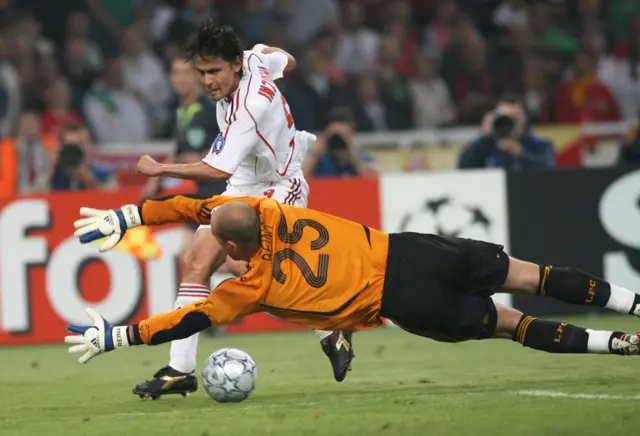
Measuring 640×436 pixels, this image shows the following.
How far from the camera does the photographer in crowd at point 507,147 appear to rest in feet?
42.7

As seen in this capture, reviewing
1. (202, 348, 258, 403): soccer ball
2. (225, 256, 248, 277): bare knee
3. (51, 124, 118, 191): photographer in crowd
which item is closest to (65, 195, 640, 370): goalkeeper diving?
(202, 348, 258, 403): soccer ball

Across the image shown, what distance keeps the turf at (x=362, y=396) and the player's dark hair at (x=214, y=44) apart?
1.98m

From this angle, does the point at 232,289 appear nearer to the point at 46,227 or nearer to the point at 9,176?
the point at 46,227

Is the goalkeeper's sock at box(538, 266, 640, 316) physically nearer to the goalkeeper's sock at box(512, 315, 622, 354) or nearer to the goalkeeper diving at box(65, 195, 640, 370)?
the goalkeeper diving at box(65, 195, 640, 370)

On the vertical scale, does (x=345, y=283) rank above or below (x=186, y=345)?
above

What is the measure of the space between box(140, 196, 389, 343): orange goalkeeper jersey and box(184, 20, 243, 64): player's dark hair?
0.99 metres

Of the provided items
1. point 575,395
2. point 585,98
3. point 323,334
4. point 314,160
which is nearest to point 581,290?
point 575,395

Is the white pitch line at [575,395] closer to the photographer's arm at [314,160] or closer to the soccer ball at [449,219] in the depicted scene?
the soccer ball at [449,219]

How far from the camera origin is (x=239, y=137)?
762 cm

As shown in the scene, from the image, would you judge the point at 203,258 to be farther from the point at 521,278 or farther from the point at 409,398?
the point at 521,278

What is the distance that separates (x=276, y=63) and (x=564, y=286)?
7.89 ft

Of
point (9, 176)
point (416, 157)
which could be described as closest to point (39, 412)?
point (9, 176)

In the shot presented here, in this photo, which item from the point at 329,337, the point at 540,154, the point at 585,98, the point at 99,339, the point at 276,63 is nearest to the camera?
the point at 99,339

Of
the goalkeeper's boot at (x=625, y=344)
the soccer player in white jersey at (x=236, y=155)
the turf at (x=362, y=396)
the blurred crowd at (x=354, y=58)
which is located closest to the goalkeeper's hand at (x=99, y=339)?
the turf at (x=362, y=396)
